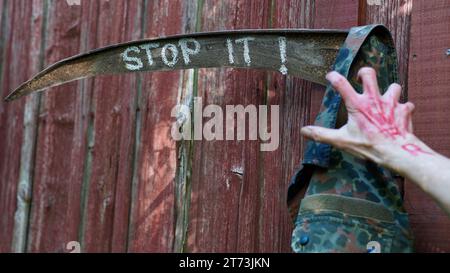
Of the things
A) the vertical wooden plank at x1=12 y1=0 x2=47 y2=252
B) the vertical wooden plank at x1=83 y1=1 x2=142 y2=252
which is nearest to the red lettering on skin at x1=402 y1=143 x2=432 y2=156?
the vertical wooden plank at x1=83 y1=1 x2=142 y2=252

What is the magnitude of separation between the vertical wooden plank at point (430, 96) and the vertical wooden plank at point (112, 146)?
0.94m

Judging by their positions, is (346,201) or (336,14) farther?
(336,14)

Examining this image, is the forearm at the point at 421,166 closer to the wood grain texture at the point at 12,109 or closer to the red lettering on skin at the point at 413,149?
the red lettering on skin at the point at 413,149

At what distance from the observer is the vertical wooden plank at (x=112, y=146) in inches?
91.6

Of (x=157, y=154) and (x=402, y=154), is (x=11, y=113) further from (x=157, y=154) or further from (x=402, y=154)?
(x=402, y=154)

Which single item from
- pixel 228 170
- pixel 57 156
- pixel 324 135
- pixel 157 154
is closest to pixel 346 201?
pixel 324 135

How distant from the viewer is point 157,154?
2.27 metres

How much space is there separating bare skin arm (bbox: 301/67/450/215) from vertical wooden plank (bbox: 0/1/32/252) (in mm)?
1564

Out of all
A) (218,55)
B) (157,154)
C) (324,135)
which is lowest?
(324,135)

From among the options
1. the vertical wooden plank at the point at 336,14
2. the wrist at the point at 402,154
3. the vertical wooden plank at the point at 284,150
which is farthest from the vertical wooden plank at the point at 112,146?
the wrist at the point at 402,154

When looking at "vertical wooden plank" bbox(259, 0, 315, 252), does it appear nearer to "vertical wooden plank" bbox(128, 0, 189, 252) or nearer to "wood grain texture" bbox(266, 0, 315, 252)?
"wood grain texture" bbox(266, 0, 315, 252)

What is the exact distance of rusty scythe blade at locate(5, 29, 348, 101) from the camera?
183cm

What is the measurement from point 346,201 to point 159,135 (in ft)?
2.95
